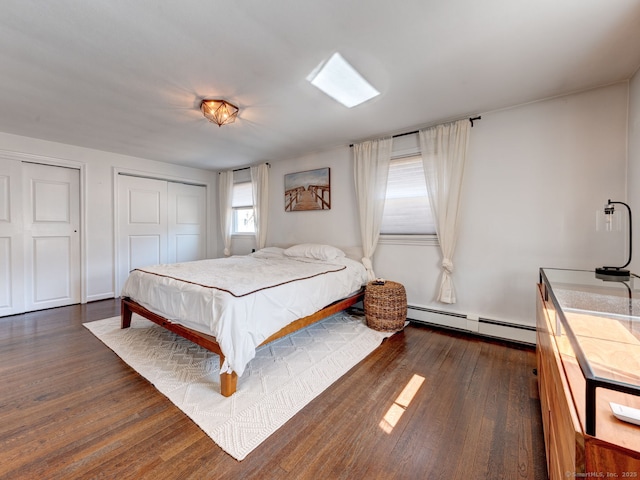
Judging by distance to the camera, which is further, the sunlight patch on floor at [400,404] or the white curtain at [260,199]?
the white curtain at [260,199]

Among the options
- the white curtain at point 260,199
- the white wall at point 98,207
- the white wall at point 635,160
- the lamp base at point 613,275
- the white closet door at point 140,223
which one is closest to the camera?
the lamp base at point 613,275

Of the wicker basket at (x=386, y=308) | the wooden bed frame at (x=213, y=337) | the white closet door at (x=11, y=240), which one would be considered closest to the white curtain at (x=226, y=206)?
the wooden bed frame at (x=213, y=337)

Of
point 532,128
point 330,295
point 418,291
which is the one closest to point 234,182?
point 330,295

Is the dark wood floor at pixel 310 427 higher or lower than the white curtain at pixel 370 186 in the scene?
lower

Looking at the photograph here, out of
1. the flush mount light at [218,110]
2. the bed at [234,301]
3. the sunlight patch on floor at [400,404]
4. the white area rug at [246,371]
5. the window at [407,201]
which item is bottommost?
the sunlight patch on floor at [400,404]

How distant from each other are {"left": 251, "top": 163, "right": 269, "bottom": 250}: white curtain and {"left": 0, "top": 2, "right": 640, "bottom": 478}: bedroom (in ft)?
4.30

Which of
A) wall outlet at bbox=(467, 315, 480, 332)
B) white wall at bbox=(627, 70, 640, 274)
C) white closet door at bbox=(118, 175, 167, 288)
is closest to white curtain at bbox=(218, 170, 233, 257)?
white closet door at bbox=(118, 175, 167, 288)

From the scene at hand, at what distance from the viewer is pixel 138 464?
1288 mm

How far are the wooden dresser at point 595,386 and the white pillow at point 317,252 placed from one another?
2.37 meters

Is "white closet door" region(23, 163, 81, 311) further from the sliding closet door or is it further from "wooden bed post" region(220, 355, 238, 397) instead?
"wooden bed post" region(220, 355, 238, 397)

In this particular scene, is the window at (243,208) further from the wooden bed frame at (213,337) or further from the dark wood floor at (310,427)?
the dark wood floor at (310,427)

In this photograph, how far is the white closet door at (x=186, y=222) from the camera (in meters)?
5.03

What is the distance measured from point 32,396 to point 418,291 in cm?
344

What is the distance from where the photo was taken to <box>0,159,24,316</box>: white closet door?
3391 millimetres
